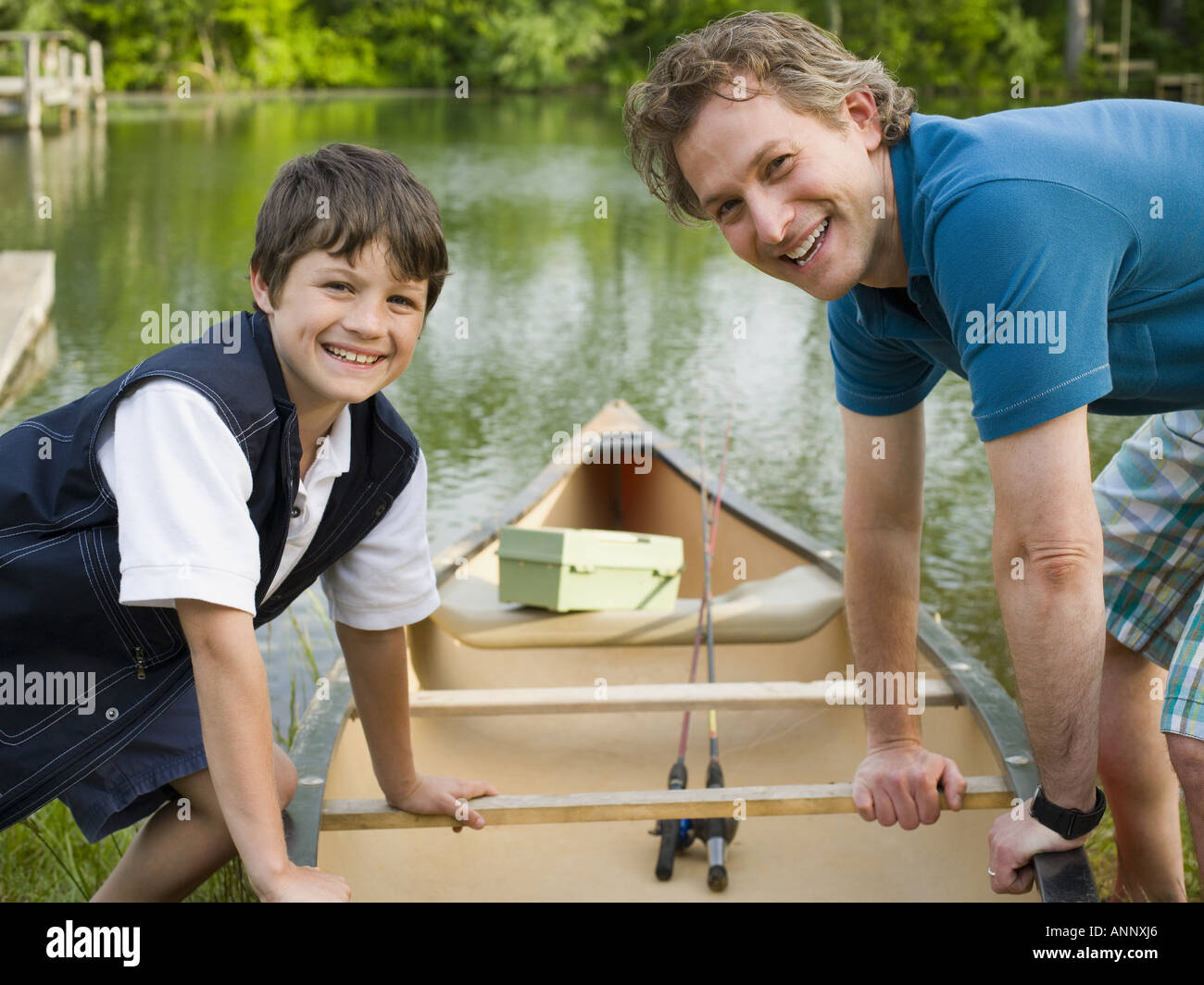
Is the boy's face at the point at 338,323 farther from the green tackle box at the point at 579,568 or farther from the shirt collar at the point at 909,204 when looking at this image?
the green tackle box at the point at 579,568

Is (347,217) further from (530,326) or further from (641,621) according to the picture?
(530,326)

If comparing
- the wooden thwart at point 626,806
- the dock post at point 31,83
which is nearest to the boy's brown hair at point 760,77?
the wooden thwart at point 626,806

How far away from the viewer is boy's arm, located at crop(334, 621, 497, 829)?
1.88 meters

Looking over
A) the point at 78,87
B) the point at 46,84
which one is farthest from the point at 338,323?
the point at 78,87

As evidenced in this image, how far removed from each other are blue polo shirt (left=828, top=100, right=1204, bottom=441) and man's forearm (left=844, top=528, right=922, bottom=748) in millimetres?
398

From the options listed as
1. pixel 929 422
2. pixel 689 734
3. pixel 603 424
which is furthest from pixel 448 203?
pixel 689 734

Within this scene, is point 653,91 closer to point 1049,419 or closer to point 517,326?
point 1049,419

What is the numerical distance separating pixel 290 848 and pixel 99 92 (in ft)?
68.9

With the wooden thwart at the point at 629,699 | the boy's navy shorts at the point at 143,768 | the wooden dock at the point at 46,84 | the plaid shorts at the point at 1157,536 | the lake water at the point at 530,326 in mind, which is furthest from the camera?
the wooden dock at the point at 46,84

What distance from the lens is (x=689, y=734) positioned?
10.2 feet

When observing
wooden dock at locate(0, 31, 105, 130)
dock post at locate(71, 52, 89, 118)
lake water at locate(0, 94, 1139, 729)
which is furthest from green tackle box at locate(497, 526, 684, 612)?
dock post at locate(71, 52, 89, 118)

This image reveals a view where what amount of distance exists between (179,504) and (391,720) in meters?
0.57

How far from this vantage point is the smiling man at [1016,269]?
1390 mm

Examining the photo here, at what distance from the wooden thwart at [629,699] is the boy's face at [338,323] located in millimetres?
845
